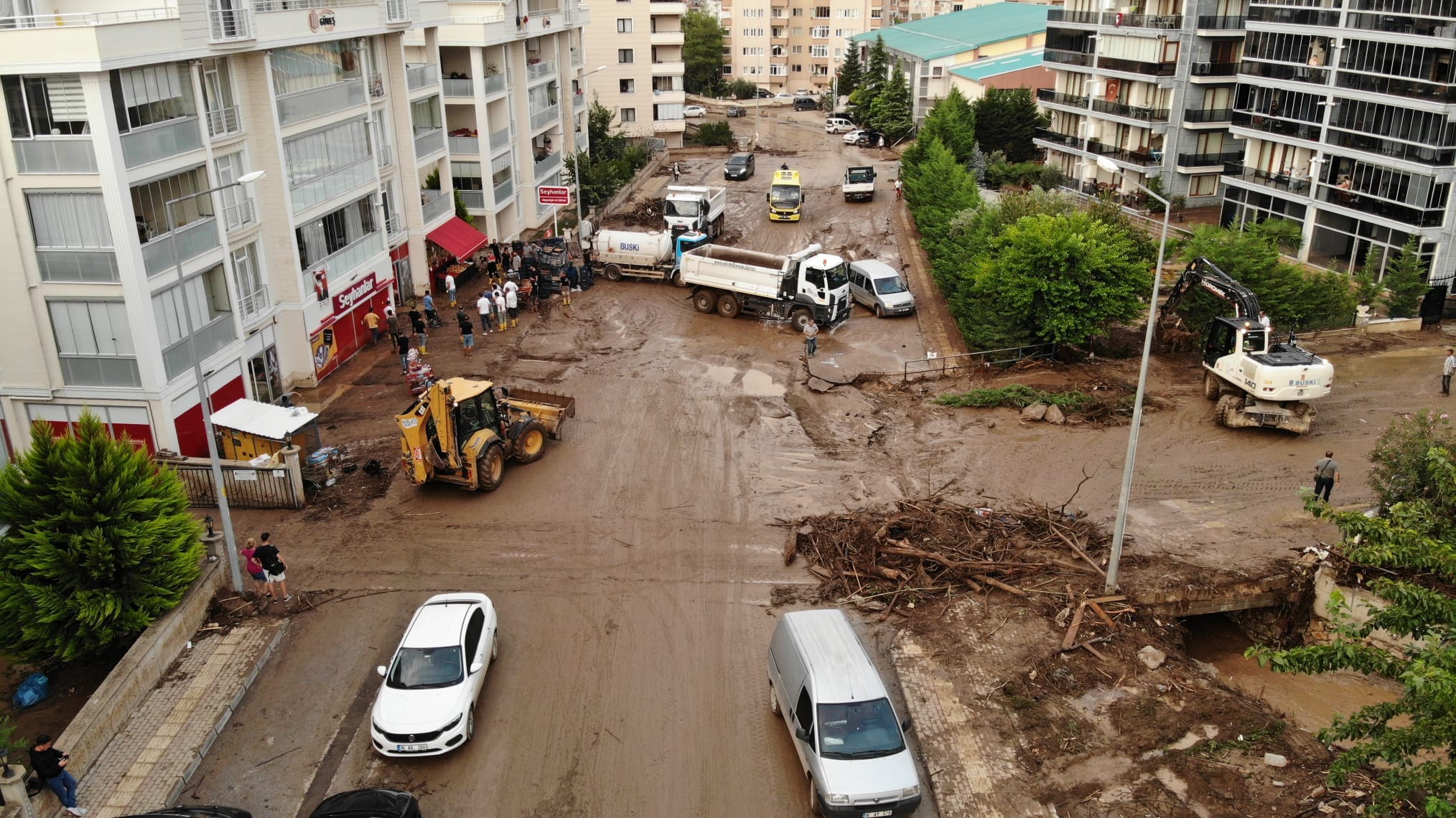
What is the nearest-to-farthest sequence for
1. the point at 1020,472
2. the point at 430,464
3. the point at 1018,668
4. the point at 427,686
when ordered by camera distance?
the point at 427,686
the point at 1018,668
the point at 430,464
the point at 1020,472

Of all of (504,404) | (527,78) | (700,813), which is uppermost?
(527,78)

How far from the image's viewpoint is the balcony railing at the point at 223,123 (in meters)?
26.6

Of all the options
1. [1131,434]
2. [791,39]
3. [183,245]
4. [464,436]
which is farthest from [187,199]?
[791,39]

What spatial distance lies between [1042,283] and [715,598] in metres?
15.7

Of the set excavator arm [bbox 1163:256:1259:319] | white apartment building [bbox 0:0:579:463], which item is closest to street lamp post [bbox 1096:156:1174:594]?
excavator arm [bbox 1163:256:1259:319]

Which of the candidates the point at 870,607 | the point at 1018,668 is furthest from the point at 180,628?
the point at 1018,668

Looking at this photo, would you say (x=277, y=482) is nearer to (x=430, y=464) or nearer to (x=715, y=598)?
(x=430, y=464)

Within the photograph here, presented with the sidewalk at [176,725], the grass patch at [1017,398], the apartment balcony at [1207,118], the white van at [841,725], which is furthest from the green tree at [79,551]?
the apartment balcony at [1207,118]

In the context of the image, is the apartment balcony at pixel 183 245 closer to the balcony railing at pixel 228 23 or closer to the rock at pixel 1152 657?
the balcony railing at pixel 228 23

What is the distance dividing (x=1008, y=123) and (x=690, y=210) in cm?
3144

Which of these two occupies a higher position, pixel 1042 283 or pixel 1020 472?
pixel 1042 283

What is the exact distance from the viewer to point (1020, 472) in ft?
83.1

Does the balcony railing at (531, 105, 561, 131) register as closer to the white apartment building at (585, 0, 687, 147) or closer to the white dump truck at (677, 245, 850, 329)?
the white dump truck at (677, 245, 850, 329)

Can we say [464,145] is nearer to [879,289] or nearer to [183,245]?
[879,289]
